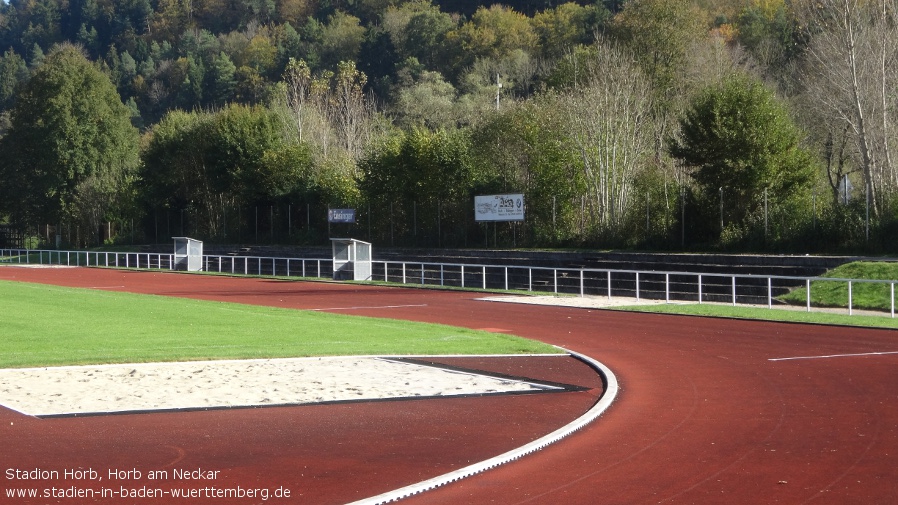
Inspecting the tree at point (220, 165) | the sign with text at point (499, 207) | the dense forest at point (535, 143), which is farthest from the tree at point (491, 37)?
the sign with text at point (499, 207)

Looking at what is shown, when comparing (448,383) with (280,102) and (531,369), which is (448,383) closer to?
(531,369)

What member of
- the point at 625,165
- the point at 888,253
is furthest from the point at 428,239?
the point at 888,253

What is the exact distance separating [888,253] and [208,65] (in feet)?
353

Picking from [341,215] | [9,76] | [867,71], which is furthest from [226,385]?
[9,76]

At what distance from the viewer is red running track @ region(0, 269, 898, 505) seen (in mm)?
7516

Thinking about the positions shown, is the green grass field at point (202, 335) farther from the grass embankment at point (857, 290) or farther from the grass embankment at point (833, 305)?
the grass embankment at point (857, 290)

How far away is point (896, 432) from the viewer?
9.45m

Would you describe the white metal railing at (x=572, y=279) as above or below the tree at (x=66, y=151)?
below

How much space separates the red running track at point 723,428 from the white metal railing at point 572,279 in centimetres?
633

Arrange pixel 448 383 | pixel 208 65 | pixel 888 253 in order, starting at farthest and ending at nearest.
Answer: pixel 208 65 < pixel 888 253 < pixel 448 383

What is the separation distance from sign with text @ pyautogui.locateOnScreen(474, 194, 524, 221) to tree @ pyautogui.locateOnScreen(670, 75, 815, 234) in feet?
27.1

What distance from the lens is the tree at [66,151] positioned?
71.6 metres

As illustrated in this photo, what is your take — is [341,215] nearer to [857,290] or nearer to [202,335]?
[857,290]

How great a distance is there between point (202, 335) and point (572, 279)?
60.7 ft
